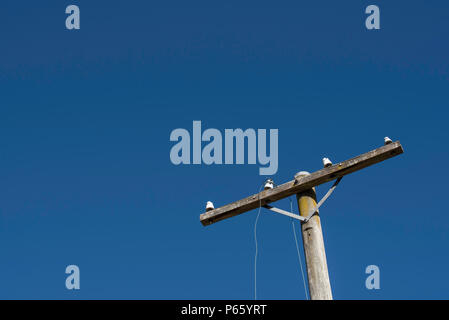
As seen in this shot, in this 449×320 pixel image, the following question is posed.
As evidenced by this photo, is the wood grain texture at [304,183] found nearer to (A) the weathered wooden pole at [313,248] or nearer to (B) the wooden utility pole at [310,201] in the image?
(B) the wooden utility pole at [310,201]

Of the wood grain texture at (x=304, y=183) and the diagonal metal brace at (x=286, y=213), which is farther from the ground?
the wood grain texture at (x=304, y=183)

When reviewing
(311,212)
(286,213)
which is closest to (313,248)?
(311,212)

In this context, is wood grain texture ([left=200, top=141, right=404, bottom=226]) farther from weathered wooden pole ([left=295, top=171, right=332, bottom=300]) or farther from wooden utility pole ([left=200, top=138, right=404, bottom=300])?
weathered wooden pole ([left=295, top=171, right=332, bottom=300])

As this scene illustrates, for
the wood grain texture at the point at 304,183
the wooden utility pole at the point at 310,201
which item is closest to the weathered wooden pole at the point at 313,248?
the wooden utility pole at the point at 310,201

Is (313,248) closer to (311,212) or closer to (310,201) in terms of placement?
(311,212)

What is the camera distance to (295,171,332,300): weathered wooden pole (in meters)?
7.92

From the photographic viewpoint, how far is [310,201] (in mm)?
8758

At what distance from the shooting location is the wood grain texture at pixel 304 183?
8.66 metres

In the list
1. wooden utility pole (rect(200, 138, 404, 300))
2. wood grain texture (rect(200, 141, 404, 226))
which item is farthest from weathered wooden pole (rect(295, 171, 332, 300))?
wood grain texture (rect(200, 141, 404, 226))

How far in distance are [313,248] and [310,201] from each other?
0.74 meters

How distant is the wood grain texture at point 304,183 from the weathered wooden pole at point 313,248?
0.12 meters
